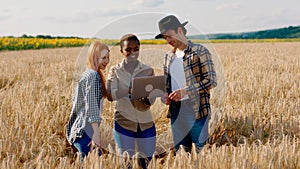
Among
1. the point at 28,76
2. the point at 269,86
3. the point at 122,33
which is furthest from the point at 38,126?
the point at 28,76

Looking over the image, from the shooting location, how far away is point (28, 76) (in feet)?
30.5

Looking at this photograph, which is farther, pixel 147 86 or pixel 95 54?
pixel 147 86

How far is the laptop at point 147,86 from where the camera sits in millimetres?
3396

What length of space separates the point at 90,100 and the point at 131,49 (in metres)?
0.58

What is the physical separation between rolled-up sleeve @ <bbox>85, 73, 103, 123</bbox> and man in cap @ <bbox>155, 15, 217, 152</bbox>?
0.78m

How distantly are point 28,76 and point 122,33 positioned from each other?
250 inches

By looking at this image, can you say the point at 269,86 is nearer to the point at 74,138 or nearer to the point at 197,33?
the point at 197,33

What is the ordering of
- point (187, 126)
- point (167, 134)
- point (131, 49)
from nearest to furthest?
point (131, 49)
point (187, 126)
point (167, 134)

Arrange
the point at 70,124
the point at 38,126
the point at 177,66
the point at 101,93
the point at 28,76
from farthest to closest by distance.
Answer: the point at 28,76
the point at 38,126
the point at 177,66
the point at 70,124
the point at 101,93

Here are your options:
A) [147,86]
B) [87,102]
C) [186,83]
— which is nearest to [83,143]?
[87,102]

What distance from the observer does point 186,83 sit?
12.8 feet

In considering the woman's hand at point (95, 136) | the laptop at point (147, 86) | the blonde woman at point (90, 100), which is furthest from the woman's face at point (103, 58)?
the woman's hand at point (95, 136)

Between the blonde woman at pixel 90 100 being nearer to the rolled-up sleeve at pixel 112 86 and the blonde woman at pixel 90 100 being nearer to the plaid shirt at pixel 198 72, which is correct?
the rolled-up sleeve at pixel 112 86

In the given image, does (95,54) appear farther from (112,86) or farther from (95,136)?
(95,136)
